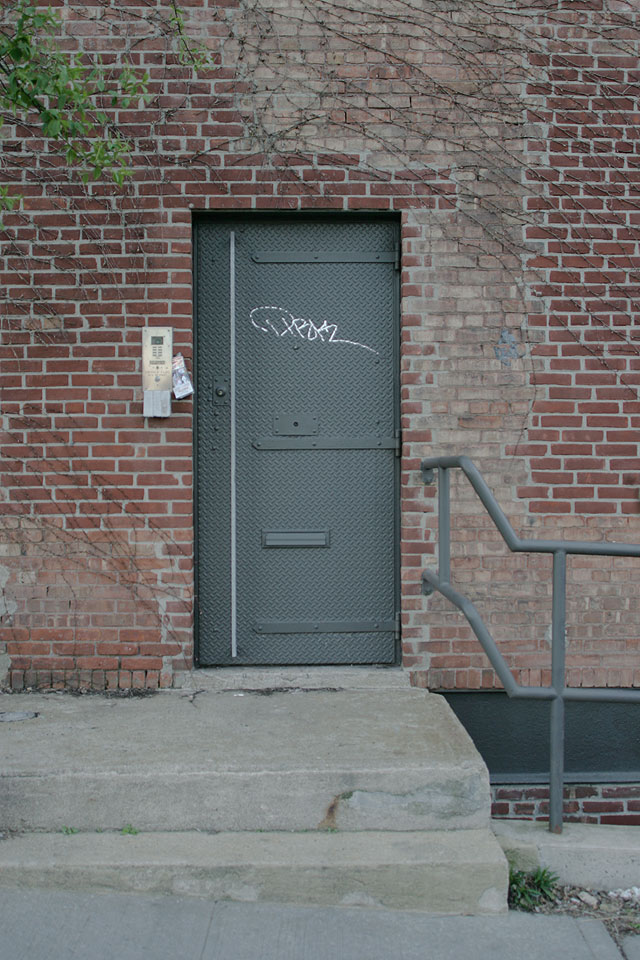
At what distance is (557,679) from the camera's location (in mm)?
3287

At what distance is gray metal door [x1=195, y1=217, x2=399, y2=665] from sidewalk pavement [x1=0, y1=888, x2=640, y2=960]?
5.44 ft

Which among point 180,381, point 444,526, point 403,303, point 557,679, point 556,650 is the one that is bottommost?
point 557,679

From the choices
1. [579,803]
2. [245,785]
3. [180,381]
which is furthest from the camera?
[579,803]

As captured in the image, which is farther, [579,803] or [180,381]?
[579,803]

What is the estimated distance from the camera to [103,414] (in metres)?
4.30

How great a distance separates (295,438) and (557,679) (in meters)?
1.84

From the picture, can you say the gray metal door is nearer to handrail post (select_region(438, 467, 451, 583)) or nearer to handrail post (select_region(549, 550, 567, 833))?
handrail post (select_region(438, 467, 451, 583))

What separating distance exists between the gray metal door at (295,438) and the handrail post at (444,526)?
20.1 inches

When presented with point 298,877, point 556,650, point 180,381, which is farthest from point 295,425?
point 298,877

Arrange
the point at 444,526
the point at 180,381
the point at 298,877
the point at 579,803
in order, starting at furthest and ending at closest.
Answer: the point at 579,803, the point at 180,381, the point at 444,526, the point at 298,877

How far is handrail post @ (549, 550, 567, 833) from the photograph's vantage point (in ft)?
10.8

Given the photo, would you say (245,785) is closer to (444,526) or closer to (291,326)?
(444,526)

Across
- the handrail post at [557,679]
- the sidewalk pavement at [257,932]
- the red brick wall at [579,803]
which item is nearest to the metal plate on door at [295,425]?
the handrail post at [557,679]

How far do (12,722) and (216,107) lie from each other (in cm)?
305
